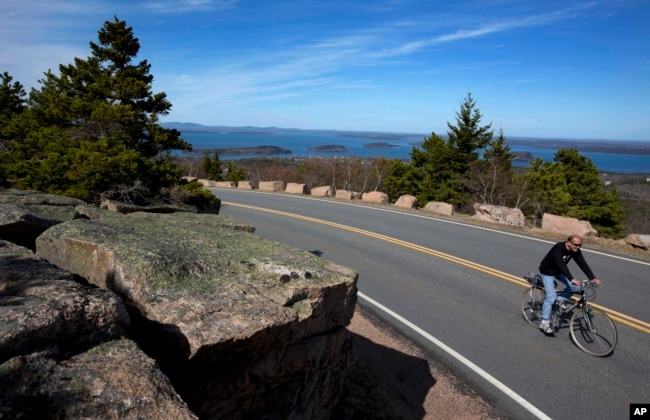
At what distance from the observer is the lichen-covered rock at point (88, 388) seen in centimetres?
215

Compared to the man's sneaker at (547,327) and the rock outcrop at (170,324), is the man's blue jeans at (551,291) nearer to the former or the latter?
the man's sneaker at (547,327)

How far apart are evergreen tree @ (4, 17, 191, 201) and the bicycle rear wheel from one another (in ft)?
29.6

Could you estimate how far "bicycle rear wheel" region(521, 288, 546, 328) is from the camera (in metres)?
7.83

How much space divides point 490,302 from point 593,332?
2.00m

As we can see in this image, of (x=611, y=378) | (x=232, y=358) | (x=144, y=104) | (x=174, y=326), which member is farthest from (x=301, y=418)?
(x=144, y=104)

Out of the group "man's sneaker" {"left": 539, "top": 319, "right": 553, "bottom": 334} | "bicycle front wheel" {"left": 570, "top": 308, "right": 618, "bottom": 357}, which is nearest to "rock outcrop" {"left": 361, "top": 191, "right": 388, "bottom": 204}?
"man's sneaker" {"left": 539, "top": 319, "right": 553, "bottom": 334}

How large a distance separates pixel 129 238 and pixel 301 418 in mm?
2502

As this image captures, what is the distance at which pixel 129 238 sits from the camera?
4.29 m

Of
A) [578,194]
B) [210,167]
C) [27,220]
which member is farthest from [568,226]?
[210,167]

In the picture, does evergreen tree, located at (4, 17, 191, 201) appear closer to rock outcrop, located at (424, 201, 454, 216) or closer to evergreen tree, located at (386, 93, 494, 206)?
rock outcrop, located at (424, 201, 454, 216)

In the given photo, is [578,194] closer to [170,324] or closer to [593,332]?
[593,332]

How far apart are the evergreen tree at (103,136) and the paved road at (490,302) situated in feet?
16.3

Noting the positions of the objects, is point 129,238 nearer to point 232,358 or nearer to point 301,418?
point 232,358

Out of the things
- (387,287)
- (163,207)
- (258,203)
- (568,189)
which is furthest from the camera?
(568,189)
